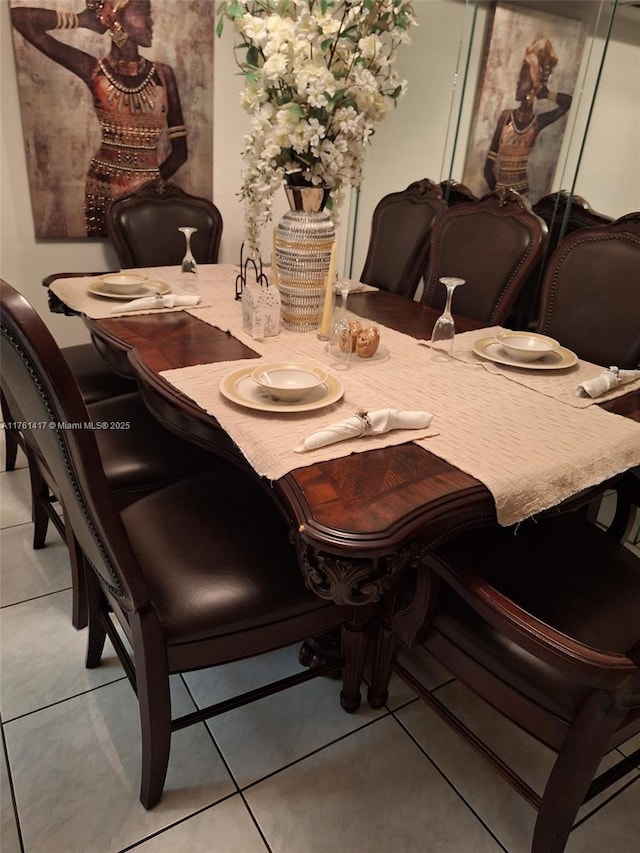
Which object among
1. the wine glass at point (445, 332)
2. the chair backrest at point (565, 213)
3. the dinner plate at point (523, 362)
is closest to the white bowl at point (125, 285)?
the wine glass at point (445, 332)

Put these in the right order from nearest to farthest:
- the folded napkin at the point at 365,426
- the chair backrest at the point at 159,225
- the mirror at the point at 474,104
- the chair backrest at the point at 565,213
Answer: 1. the folded napkin at the point at 365,426
2. the chair backrest at the point at 159,225
3. the chair backrest at the point at 565,213
4. the mirror at the point at 474,104

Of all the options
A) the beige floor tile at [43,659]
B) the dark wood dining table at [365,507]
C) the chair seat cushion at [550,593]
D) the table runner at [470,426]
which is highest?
the table runner at [470,426]

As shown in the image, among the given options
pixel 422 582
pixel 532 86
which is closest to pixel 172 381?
pixel 422 582

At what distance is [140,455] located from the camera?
1565 mm

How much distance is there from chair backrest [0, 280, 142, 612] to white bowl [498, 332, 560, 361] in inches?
40.0

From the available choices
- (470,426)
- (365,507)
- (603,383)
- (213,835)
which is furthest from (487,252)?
(213,835)

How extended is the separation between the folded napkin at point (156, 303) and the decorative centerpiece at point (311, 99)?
0.34 meters

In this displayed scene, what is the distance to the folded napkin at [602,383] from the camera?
126 centimetres

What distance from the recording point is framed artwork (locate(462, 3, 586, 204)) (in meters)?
2.82

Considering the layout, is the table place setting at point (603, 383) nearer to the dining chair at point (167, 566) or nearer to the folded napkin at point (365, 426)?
the folded napkin at point (365, 426)

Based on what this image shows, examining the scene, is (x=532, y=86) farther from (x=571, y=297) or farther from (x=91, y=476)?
(x=91, y=476)

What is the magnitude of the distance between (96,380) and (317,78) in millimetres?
1196

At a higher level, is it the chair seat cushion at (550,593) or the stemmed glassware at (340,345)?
the stemmed glassware at (340,345)

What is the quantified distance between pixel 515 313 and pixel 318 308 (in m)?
1.70
